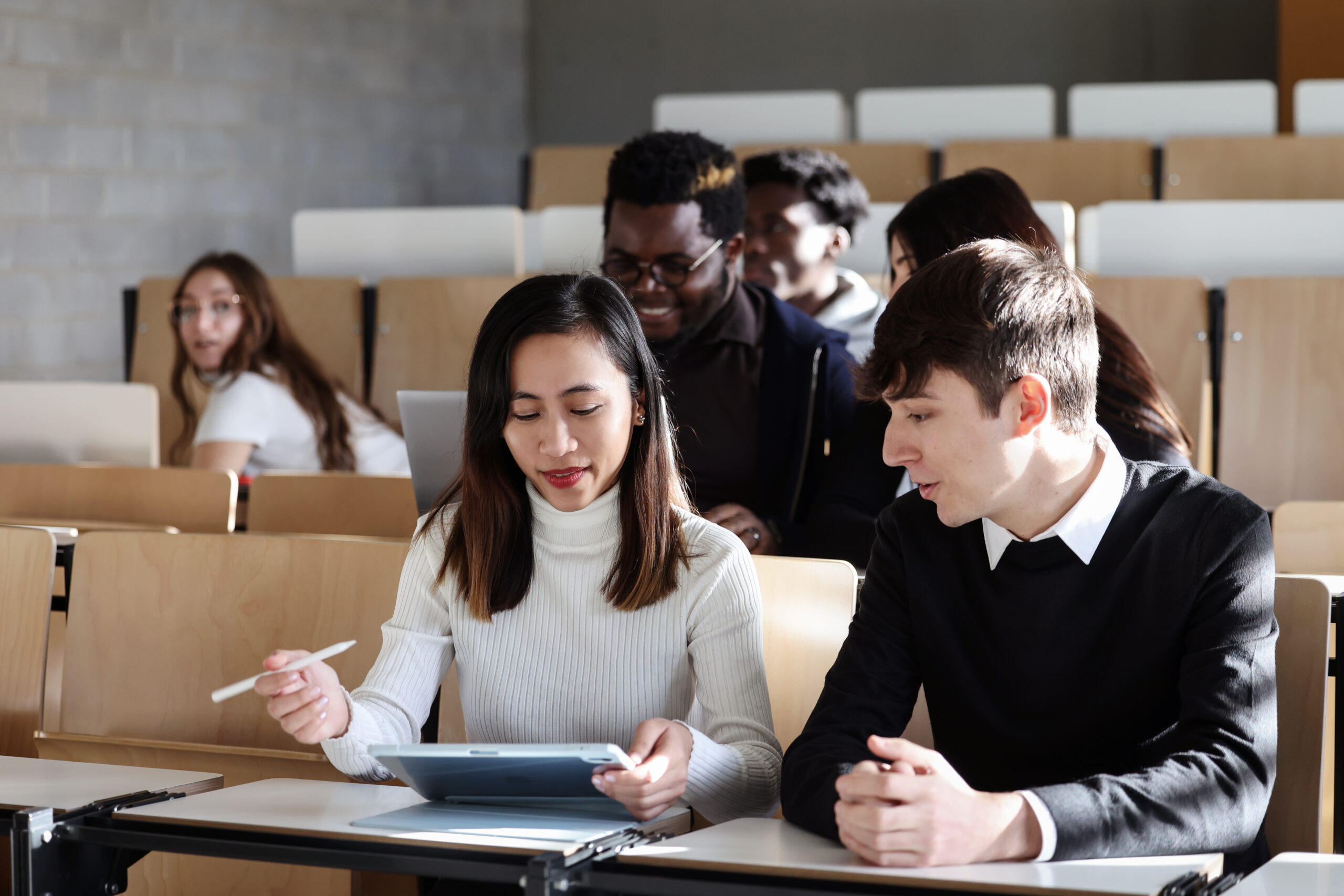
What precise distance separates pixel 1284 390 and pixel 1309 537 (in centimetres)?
120

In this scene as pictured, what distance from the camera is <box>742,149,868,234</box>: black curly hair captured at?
317 centimetres

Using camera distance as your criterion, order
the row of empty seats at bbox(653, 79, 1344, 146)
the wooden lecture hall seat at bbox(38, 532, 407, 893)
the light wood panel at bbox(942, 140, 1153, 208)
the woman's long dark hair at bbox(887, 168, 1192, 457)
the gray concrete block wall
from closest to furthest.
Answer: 1. the wooden lecture hall seat at bbox(38, 532, 407, 893)
2. the woman's long dark hair at bbox(887, 168, 1192, 457)
3. the light wood panel at bbox(942, 140, 1153, 208)
4. the gray concrete block wall
5. the row of empty seats at bbox(653, 79, 1344, 146)

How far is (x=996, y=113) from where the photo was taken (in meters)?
4.68

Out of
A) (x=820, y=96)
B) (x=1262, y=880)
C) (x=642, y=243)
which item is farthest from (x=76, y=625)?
(x=820, y=96)

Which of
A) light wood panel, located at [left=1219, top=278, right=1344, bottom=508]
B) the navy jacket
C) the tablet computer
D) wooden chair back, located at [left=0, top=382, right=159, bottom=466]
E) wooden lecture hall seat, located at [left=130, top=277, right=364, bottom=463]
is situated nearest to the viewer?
the tablet computer

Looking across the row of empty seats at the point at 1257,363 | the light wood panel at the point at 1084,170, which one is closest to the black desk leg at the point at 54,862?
the row of empty seats at the point at 1257,363

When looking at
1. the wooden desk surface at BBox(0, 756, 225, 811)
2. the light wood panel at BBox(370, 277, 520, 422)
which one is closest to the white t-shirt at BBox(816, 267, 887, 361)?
the light wood panel at BBox(370, 277, 520, 422)

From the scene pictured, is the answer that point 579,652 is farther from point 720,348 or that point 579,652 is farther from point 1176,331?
point 1176,331

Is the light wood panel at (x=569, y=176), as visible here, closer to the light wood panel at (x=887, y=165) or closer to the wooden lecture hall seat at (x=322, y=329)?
the light wood panel at (x=887, y=165)

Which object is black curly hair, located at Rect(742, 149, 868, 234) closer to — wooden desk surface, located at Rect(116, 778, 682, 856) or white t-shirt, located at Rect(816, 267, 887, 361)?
white t-shirt, located at Rect(816, 267, 887, 361)

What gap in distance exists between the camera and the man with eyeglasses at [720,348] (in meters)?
2.32

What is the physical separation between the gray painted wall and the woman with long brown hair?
12.9ft

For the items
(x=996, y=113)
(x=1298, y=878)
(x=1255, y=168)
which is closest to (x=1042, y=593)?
(x=1298, y=878)

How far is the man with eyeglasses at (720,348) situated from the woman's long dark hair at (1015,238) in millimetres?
283
